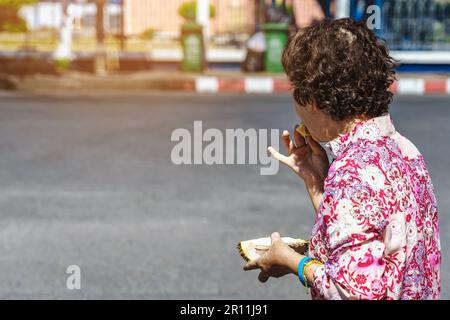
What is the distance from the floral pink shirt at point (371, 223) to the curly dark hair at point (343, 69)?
0.16ft

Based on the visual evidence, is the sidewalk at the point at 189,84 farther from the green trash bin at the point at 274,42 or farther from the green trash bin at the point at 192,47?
the green trash bin at the point at 192,47

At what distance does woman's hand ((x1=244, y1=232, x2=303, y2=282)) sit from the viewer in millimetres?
2033

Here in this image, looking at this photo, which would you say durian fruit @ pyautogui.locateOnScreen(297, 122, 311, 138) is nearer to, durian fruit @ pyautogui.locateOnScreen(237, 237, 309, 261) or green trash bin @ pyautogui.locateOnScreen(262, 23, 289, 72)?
durian fruit @ pyautogui.locateOnScreen(237, 237, 309, 261)

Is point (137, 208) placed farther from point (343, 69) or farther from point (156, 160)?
point (343, 69)

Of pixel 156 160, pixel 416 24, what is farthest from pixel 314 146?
pixel 416 24

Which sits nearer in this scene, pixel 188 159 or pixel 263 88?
pixel 188 159

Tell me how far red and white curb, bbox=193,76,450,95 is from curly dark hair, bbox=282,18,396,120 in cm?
1433

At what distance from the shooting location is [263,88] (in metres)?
16.5

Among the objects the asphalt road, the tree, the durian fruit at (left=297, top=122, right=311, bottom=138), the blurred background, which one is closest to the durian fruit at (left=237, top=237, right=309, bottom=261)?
the durian fruit at (left=297, top=122, right=311, bottom=138)

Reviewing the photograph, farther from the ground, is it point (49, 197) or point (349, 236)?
point (349, 236)

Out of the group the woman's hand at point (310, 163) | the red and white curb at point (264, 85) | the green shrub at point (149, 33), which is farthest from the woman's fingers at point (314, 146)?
the green shrub at point (149, 33)
